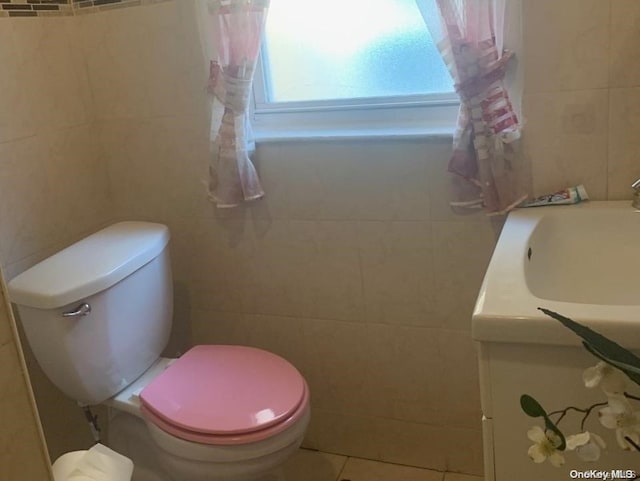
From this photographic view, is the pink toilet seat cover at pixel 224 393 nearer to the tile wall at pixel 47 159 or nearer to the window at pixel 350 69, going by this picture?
the tile wall at pixel 47 159

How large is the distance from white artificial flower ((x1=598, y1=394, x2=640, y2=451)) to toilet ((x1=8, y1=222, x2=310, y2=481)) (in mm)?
920

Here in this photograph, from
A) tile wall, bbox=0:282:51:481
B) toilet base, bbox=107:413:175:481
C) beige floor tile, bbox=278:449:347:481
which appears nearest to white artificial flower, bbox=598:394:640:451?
tile wall, bbox=0:282:51:481

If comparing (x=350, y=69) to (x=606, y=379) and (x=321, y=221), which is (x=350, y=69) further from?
(x=606, y=379)

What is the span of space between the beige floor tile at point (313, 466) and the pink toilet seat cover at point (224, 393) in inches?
18.1

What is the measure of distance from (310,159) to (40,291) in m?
0.75

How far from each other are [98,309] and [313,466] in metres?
0.85

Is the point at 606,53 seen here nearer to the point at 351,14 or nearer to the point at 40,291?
the point at 351,14

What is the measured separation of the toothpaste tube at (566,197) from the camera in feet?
5.16

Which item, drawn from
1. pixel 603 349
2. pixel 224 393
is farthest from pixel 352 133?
pixel 603 349

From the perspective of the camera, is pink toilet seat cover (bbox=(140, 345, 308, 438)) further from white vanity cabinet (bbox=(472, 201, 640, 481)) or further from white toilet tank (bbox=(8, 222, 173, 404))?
white vanity cabinet (bbox=(472, 201, 640, 481))

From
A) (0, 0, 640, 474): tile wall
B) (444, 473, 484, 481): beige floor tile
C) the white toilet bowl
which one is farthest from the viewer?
(444, 473, 484, 481): beige floor tile

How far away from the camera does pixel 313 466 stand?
6.86 feet

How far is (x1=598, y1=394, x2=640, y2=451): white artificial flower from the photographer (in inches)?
29.4

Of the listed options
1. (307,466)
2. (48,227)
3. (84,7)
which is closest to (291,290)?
(307,466)
